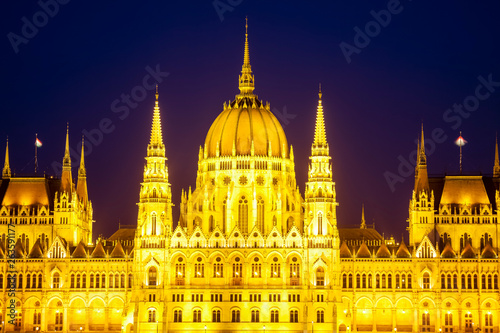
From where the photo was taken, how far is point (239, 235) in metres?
195

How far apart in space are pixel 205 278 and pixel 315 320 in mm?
15717

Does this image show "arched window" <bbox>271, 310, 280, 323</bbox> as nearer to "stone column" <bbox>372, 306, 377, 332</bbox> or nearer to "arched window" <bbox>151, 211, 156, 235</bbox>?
"stone column" <bbox>372, 306, 377, 332</bbox>

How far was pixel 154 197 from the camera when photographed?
197750 mm

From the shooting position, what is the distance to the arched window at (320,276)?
194m

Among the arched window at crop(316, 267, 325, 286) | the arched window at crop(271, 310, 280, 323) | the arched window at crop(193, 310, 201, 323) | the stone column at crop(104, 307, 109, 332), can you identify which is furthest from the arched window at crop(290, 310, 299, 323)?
the stone column at crop(104, 307, 109, 332)

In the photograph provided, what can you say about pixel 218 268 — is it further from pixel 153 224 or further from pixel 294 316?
pixel 294 316

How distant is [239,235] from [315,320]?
15.3m

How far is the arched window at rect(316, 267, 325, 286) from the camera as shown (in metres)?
194

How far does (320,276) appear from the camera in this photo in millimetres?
193750

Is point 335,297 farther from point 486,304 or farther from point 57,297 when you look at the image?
point 57,297

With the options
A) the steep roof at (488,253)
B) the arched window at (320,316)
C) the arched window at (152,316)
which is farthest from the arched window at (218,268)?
the steep roof at (488,253)

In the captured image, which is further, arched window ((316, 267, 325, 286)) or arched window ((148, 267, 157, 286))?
→ arched window ((148, 267, 157, 286))

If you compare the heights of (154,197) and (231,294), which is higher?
(154,197)

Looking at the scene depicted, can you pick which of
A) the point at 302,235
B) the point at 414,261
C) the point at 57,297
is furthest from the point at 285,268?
the point at 57,297
